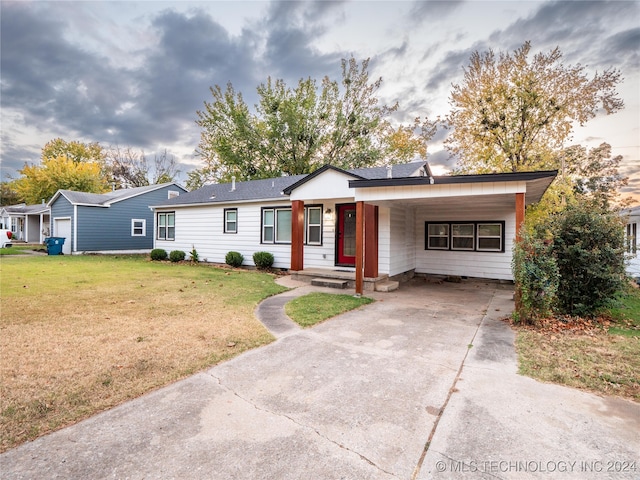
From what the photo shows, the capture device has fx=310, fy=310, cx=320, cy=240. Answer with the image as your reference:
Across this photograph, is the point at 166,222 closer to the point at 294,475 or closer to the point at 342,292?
the point at 342,292

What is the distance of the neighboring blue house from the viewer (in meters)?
18.5

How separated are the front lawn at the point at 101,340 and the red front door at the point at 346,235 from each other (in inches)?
112

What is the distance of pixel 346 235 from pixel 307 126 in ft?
60.1

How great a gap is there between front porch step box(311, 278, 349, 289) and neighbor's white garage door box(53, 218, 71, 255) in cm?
1725

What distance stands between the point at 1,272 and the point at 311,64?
67.0 feet

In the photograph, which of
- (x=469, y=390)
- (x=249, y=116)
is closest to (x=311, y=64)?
(x=249, y=116)

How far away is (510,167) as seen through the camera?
15.5 metres

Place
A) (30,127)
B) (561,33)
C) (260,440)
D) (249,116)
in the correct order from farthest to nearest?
(249,116) < (30,127) < (561,33) < (260,440)

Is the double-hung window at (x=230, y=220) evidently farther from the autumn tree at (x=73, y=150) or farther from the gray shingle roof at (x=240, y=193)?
the autumn tree at (x=73, y=150)

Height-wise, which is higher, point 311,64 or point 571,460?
point 311,64

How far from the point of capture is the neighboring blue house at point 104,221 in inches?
727

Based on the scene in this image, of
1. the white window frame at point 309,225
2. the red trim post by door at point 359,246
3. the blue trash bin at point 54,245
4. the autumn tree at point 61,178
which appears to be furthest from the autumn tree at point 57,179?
the red trim post by door at point 359,246

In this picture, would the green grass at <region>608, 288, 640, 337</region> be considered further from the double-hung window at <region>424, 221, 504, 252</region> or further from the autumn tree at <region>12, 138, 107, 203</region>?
the autumn tree at <region>12, 138, 107, 203</region>

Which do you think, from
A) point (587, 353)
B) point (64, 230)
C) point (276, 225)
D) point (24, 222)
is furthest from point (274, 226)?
point (24, 222)
